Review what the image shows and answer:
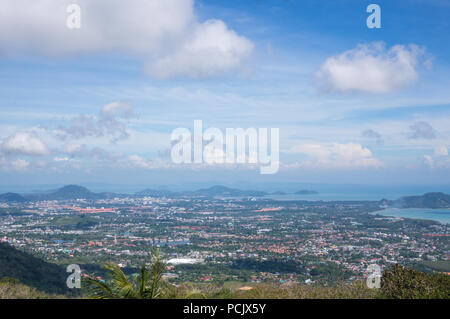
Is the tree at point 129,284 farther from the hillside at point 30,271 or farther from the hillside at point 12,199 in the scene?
the hillside at point 12,199

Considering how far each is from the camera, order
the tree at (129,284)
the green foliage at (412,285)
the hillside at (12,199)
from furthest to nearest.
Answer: the hillside at (12,199)
the green foliage at (412,285)
the tree at (129,284)

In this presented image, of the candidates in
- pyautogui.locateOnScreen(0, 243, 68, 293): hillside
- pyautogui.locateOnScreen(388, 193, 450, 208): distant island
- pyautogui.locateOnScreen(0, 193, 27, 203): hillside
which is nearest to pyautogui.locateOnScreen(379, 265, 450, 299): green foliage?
pyautogui.locateOnScreen(0, 243, 68, 293): hillside

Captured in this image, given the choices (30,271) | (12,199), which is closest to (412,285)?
(30,271)

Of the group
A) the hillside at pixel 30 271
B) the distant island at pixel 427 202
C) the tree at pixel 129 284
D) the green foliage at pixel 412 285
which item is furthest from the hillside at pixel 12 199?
the green foliage at pixel 412 285

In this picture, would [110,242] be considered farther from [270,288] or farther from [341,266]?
[270,288]
